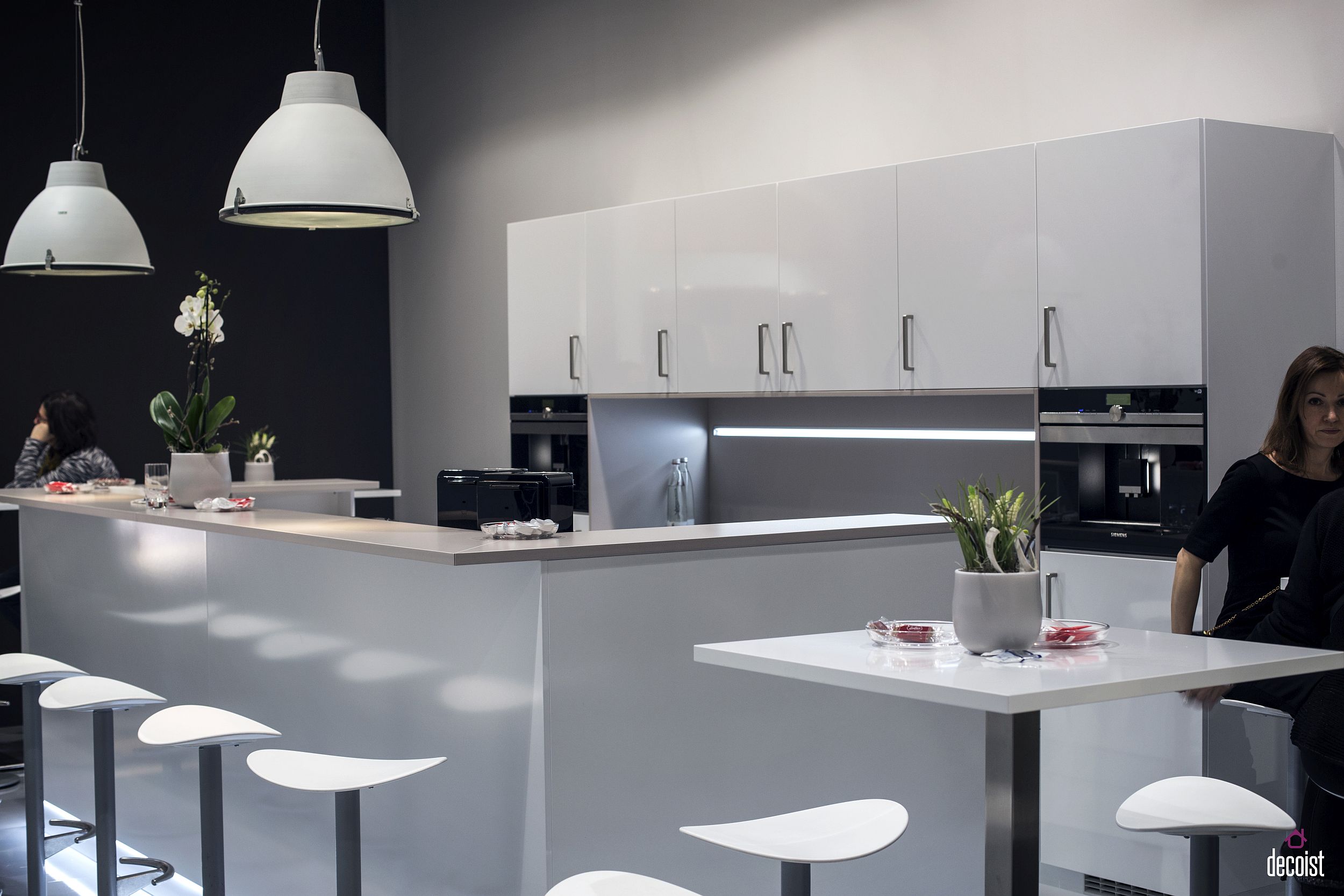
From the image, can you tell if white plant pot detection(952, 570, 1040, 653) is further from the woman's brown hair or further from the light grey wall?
the light grey wall

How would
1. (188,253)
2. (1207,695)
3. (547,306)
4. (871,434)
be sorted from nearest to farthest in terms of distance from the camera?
1. (1207,695)
2. (871,434)
3. (547,306)
4. (188,253)

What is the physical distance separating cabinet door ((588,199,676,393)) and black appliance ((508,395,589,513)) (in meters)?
0.19

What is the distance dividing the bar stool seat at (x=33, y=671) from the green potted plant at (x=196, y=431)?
0.68 metres

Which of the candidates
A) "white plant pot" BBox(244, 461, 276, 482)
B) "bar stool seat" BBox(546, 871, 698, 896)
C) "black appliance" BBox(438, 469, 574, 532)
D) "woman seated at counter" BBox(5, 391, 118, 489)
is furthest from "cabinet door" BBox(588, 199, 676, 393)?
"bar stool seat" BBox(546, 871, 698, 896)

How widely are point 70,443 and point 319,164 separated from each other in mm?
3182

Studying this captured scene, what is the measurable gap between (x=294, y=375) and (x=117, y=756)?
347cm

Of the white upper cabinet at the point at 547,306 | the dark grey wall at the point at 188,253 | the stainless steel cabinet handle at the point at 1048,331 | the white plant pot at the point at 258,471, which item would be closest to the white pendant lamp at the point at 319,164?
the stainless steel cabinet handle at the point at 1048,331

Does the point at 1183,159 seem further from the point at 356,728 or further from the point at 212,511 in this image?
the point at 212,511

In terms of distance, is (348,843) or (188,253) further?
(188,253)

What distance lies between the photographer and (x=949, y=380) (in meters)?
3.95

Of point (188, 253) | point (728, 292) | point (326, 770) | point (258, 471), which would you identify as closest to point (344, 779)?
point (326, 770)

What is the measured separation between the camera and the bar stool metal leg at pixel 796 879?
5.67 feet

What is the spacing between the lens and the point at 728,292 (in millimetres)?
4711

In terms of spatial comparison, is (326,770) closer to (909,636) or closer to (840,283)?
(909,636)
